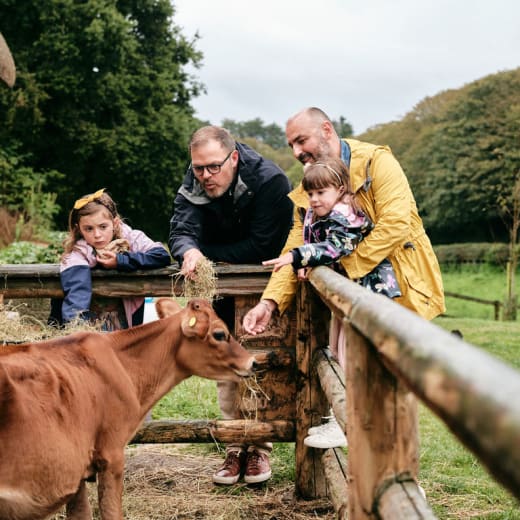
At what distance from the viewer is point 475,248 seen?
38.7 m

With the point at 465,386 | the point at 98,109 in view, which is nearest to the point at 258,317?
the point at 465,386

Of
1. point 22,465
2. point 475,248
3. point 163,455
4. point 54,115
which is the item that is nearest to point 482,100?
point 475,248

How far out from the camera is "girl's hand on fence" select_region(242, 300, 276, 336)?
410 centimetres

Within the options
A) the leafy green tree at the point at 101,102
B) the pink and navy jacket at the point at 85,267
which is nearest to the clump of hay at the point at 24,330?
the pink and navy jacket at the point at 85,267

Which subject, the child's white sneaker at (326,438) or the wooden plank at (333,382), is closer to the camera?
the wooden plank at (333,382)

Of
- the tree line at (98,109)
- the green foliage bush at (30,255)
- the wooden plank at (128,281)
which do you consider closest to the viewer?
the wooden plank at (128,281)

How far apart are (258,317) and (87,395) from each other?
1378 mm

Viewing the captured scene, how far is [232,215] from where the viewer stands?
472 cm

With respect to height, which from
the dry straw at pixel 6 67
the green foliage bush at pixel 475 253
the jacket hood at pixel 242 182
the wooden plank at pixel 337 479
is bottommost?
the green foliage bush at pixel 475 253

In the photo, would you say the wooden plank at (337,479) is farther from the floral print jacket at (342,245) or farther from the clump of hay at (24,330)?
the clump of hay at (24,330)

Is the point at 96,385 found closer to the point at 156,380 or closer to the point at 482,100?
the point at 156,380

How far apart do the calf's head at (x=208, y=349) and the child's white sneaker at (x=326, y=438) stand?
1.75ft

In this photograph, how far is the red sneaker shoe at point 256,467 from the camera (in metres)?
→ 4.60

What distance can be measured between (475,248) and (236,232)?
35970 mm
